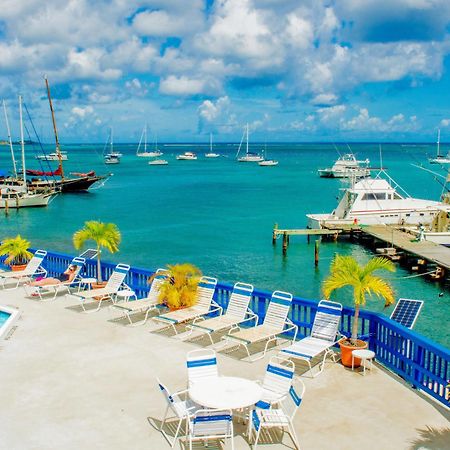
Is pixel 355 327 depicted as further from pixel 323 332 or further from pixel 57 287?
pixel 57 287

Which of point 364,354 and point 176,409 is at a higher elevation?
point 176,409

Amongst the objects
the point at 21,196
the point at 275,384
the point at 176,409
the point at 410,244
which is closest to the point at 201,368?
the point at 176,409

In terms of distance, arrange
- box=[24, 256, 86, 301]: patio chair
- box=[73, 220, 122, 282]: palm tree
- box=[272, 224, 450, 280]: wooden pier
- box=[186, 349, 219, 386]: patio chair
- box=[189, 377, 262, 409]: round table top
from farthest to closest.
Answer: box=[272, 224, 450, 280]: wooden pier < box=[73, 220, 122, 282]: palm tree < box=[24, 256, 86, 301]: patio chair < box=[186, 349, 219, 386]: patio chair < box=[189, 377, 262, 409]: round table top

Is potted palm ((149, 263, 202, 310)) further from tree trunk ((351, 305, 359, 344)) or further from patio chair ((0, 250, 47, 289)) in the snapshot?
patio chair ((0, 250, 47, 289))

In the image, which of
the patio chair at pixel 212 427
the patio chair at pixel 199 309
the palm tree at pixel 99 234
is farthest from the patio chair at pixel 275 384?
the palm tree at pixel 99 234

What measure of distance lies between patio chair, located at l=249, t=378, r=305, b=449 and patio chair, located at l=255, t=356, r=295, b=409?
0.36 feet

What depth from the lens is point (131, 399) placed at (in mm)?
8914

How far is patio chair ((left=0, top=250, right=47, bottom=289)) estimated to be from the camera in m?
16.6

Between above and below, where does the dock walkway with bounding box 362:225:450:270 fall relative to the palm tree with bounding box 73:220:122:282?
below

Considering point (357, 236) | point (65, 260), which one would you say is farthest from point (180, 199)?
point (65, 260)

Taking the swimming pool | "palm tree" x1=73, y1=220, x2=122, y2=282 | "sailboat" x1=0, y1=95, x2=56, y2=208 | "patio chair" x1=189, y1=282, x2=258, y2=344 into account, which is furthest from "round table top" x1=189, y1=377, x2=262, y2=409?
"sailboat" x1=0, y1=95, x2=56, y2=208

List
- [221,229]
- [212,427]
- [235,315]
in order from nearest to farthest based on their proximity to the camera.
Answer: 1. [212,427]
2. [235,315]
3. [221,229]

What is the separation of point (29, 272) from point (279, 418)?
11.5 m

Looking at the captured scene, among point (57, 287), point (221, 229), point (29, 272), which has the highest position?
point (29, 272)
